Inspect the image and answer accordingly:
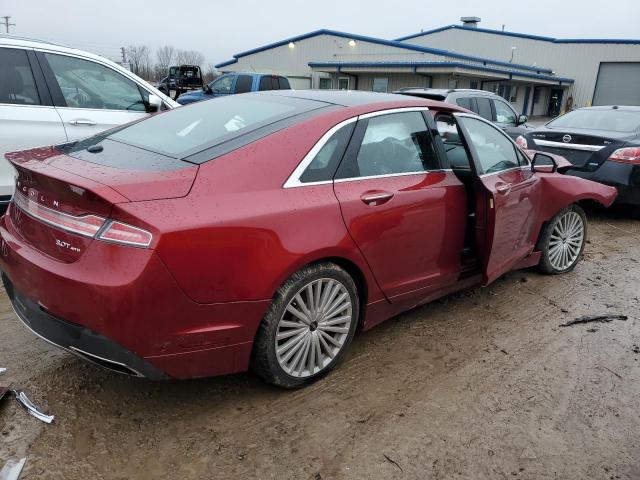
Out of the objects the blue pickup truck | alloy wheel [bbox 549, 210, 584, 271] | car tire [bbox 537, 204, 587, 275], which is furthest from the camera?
the blue pickup truck

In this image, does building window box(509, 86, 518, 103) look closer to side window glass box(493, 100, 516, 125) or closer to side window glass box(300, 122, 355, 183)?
side window glass box(493, 100, 516, 125)

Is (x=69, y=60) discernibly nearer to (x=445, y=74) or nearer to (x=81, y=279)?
(x=81, y=279)

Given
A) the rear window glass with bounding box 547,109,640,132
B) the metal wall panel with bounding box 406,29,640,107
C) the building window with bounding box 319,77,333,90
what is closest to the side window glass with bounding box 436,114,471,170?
the rear window glass with bounding box 547,109,640,132

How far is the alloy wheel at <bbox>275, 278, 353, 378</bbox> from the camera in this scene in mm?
2699

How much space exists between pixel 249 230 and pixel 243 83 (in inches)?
556

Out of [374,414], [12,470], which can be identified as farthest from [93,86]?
[374,414]

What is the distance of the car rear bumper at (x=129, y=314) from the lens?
2141mm

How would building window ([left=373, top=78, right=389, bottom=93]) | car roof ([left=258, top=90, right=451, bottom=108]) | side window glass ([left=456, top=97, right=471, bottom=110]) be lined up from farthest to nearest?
building window ([left=373, top=78, right=389, bottom=93]), side window glass ([left=456, top=97, right=471, bottom=110]), car roof ([left=258, top=90, right=451, bottom=108])

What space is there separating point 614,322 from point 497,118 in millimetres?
6994

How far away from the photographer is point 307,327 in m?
2.78

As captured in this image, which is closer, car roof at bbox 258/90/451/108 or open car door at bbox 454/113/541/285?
car roof at bbox 258/90/451/108

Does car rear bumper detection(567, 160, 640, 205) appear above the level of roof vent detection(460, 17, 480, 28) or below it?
below

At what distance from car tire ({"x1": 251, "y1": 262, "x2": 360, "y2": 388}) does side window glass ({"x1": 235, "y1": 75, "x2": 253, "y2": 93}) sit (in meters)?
13.5

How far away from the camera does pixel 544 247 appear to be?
15.3 ft
